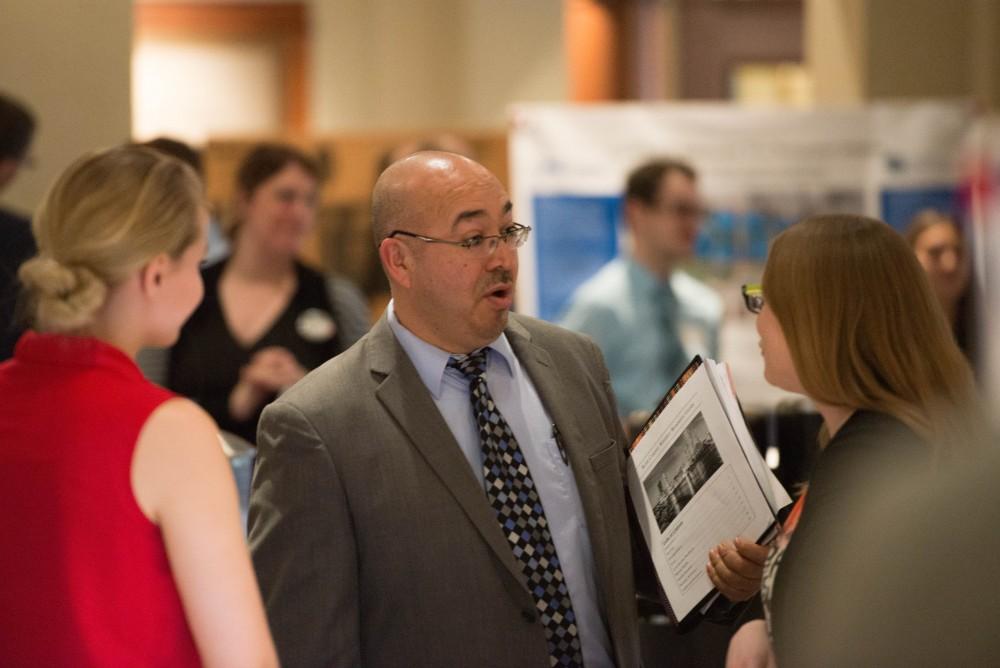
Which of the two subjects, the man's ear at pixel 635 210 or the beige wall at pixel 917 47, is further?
the beige wall at pixel 917 47

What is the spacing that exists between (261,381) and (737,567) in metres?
1.95

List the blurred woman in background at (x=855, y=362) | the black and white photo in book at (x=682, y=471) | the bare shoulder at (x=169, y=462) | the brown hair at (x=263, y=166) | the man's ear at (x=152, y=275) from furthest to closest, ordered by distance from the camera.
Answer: the brown hair at (x=263, y=166) < the black and white photo in book at (x=682, y=471) < the blurred woman in background at (x=855, y=362) < the man's ear at (x=152, y=275) < the bare shoulder at (x=169, y=462)

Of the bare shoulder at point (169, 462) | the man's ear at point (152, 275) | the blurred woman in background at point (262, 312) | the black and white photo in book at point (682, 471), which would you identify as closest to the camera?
the bare shoulder at point (169, 462)

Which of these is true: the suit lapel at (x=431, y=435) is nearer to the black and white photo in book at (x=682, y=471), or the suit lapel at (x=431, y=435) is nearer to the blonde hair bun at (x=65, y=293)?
the black and white photo in book at (x=682, y=471)

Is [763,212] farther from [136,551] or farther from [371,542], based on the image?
[136,551]

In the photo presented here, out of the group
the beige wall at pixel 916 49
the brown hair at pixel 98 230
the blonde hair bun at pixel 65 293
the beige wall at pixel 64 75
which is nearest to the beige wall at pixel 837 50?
the beige wall at pixel 916 49

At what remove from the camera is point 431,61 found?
9.51 meters

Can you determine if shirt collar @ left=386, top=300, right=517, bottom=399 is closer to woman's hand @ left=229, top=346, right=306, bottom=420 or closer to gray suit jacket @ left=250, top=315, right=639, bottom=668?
gray suit jacket @ left=250, top=315, right=639, bottom=668

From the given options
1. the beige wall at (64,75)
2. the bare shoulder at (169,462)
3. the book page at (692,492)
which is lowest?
the book page at (692,492)

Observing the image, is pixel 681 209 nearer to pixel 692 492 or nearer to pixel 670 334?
pixel 670 334

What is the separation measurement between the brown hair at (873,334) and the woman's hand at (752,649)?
0.41m

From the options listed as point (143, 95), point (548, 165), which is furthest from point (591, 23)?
point (143, 95)

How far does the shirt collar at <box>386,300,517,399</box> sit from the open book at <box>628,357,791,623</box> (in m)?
0.29

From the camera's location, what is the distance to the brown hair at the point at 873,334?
2.06m
